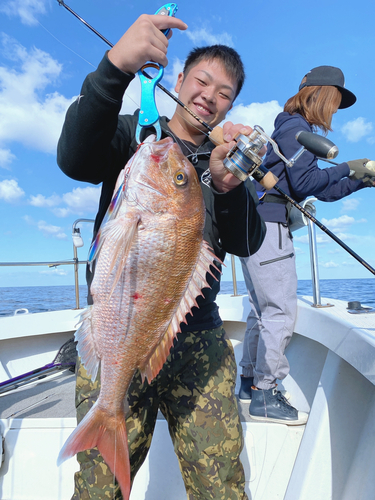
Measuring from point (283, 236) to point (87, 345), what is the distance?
1.95 m

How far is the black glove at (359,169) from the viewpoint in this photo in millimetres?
2436

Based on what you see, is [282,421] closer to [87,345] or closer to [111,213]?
[87,345]

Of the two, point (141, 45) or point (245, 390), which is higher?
point (141, 45)

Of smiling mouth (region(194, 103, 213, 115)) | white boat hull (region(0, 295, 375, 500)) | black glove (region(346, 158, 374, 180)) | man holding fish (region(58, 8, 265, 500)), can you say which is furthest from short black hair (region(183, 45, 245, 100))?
white boat hull (region(0, 295, 375, 500))

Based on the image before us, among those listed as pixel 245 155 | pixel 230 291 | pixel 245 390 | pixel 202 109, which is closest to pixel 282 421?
pixel 245 390

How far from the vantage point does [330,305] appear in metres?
3.33

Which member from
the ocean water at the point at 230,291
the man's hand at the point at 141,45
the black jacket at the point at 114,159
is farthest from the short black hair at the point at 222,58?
the ocean water at the point at 230,291

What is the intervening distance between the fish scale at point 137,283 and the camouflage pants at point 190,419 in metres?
0.25

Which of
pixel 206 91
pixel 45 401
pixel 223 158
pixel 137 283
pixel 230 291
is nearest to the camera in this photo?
pixel 137 283

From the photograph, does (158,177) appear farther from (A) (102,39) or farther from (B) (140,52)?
(A) (102,39)

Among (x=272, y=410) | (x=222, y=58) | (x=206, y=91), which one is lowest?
(x=272, y=410)

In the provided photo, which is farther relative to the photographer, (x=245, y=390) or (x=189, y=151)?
(x=245, y=390)

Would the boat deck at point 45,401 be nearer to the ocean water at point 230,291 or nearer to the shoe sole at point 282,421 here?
the shoe sole at point 282,421

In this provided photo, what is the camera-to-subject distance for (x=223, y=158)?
1.29 meters
